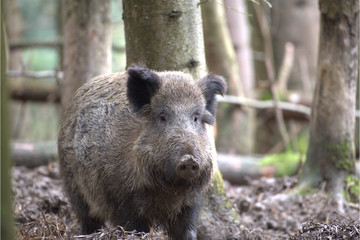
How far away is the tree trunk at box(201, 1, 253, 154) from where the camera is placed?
38.5 ft

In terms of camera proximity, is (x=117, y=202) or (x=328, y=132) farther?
(x=328, y=132)

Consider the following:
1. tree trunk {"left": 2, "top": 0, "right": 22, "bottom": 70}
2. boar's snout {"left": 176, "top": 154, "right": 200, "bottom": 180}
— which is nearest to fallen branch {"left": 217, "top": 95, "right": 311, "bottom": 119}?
tree trunk {"left": 2, "top": 0, "right": 22, "bottom": 70}

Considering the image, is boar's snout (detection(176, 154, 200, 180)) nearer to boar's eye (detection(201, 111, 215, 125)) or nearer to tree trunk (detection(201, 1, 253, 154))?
boar's eye (detection(201, 111, 215, 125))

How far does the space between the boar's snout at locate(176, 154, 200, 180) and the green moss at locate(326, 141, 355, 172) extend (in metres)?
3.30

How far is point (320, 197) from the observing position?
704 centimetres

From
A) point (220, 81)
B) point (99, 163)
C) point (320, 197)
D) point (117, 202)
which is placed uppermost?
point (220, 81)

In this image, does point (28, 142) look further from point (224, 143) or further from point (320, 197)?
point (320, 197)

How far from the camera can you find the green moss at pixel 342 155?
7066mm

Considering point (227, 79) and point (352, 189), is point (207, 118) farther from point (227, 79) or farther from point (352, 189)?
point (227, 79)

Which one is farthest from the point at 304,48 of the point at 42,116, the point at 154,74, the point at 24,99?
the point at 154,74

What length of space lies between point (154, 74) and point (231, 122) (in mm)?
7235

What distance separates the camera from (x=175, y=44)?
5633 millimetres

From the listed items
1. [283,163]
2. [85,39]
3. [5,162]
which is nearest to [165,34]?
[85,39]

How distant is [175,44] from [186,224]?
1909mm
